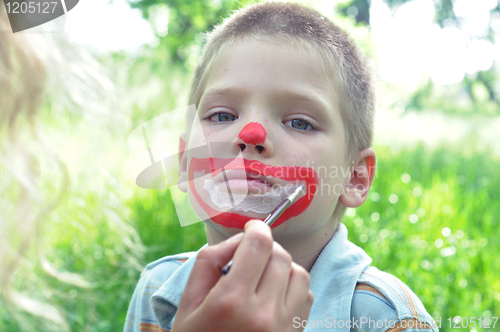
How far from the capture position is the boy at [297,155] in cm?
115

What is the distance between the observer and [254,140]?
114cm

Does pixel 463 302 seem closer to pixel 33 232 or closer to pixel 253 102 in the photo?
pixel 253 102

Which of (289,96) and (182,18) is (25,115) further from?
(182,18)

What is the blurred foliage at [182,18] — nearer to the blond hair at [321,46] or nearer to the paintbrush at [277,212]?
the blond hair at [321,46]

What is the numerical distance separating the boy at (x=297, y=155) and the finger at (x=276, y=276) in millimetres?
283

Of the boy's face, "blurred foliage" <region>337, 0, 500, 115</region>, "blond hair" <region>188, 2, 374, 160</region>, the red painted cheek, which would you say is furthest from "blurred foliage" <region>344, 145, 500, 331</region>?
"blurred foliage" <region>337, 0, 500, 115</region>

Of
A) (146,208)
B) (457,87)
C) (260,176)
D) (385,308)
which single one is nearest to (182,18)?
(146,208)

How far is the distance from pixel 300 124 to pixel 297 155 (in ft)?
0.36

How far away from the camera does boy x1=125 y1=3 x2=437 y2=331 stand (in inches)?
45.3

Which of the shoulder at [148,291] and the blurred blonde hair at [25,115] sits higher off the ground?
the blurred blonde hair at [25,115]

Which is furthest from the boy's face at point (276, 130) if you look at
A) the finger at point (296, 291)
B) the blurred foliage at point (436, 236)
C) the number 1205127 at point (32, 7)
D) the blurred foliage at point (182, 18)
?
the blurred foliage at point (182, 18)

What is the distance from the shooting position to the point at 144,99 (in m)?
3.80

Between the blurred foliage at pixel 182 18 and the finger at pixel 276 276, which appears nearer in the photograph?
the finger at pixel 276 276

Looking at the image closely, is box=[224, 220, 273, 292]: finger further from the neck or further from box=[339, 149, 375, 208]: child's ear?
box=[339, 149, 375, 208]: child's ear
